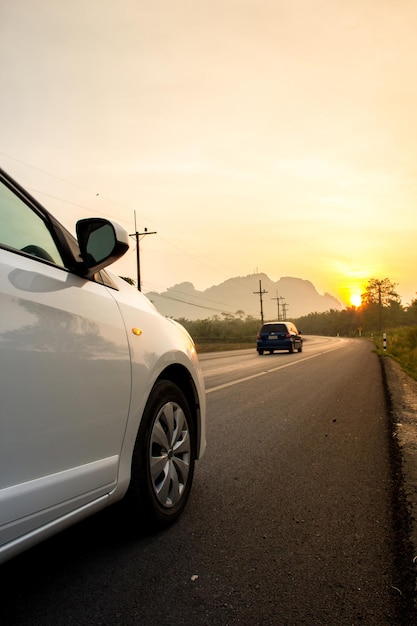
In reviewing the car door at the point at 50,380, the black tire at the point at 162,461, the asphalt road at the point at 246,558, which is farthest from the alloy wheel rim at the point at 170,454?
the car door at the point at 50,380

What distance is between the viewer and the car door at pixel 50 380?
62.2 inches

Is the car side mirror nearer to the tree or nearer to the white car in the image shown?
the white car

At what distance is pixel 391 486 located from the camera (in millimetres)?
3285

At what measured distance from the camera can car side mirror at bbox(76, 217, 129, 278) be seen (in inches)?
85.0

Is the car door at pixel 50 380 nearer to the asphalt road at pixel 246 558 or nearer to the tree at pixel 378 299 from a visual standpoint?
the asphalt road at pixel 246 558

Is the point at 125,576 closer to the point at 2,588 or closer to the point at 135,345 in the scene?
the point at 2,588

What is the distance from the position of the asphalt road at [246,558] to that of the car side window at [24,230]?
1.39 meters

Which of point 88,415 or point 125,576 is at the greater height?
point 88,415

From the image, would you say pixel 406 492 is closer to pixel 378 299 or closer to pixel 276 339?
pixel 276 339

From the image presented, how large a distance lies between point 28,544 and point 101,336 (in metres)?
→ 0.87

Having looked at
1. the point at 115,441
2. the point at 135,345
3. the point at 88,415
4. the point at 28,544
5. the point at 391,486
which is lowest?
the point at 391,486

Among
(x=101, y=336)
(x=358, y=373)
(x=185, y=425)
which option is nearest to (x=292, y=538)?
(x=185, y=425)

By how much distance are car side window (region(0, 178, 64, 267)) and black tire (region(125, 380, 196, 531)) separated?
92 centimetres

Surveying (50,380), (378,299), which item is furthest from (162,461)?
(378,299)
